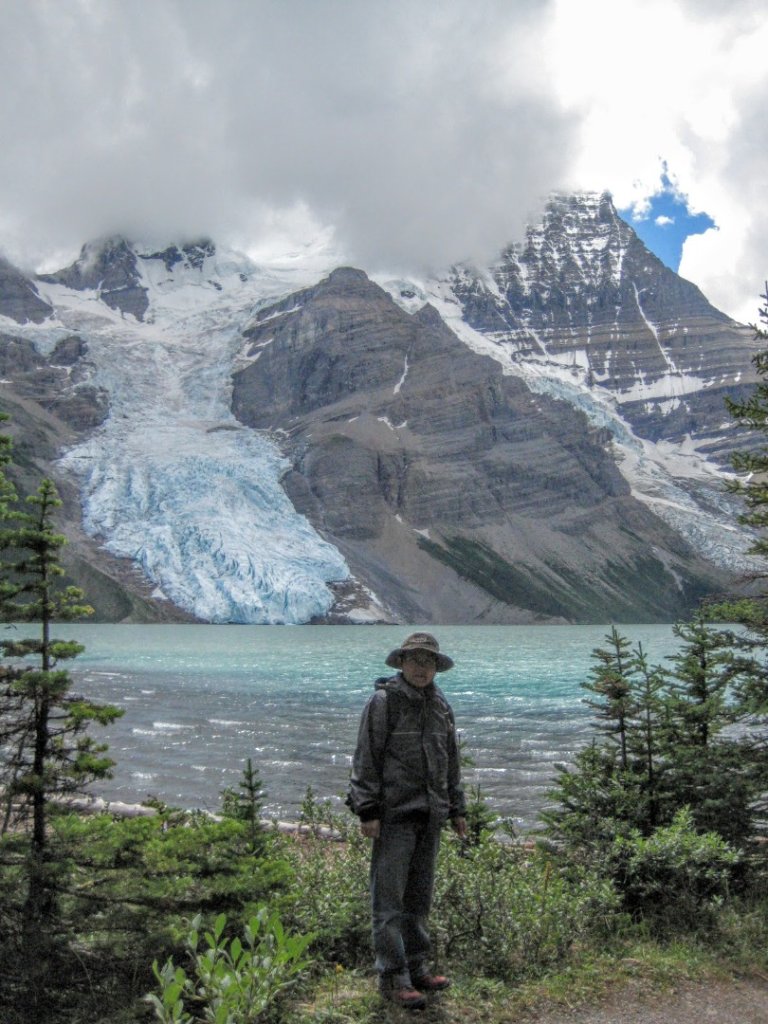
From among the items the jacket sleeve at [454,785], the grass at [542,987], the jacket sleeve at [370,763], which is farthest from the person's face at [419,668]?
the grass at [542,987]

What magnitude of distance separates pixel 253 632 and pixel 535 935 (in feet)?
396

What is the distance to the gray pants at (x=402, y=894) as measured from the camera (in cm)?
648

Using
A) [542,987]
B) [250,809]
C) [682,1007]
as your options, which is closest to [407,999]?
[542,987]

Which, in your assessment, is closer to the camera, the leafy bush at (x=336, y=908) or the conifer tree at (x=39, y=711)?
the conifer tree at (x=39, y=711)

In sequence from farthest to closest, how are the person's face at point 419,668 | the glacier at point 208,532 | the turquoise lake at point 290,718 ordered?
the glacier at point 208,532 < the turquoise lake at point 290,718 < the person's face at point 419,668

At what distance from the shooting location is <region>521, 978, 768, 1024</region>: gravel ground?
6.18 meters

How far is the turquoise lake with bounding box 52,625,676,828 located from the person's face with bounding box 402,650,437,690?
37.9 feet

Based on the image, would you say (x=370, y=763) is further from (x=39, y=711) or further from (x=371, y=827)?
(x=39, y=711)

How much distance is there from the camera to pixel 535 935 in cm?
725

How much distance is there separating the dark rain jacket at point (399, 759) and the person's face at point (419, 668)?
0.06m

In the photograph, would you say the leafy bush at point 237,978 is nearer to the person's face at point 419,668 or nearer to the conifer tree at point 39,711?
the person's face at point 419,668

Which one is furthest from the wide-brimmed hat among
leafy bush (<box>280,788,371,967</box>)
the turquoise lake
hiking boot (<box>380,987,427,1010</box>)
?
the turquoise lake

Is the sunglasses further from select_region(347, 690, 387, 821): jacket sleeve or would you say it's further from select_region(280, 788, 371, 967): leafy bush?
select_region(280, 788, 371, 967): leafy bush

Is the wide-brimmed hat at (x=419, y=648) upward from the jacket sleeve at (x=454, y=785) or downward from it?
upward
